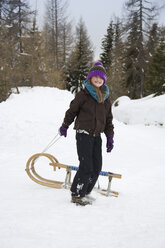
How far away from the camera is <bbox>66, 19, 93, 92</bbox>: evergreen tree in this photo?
30062 mm

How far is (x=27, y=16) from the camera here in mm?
23812

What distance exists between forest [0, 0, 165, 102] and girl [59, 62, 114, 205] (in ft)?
36.1

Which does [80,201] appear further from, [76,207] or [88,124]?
[88,124]

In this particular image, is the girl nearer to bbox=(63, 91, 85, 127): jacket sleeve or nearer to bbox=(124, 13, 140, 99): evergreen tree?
bbox=(63, 91, 85, 127): jacket sleeve

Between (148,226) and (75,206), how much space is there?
0.97 m

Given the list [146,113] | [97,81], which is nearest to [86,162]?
[97,81]

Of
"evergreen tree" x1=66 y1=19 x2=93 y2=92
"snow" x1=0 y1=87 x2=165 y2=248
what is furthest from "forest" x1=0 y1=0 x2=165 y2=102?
"snow" x1=0 y1=87 x2=165 y2=248

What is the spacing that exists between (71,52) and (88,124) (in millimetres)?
31279

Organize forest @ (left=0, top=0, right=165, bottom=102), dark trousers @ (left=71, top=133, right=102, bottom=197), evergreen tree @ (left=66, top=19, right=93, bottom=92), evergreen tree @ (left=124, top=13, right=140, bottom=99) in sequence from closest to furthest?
dark trousers @ (left=71, top=133, right=102, bottom=197) < forest @ (left=0, top=0, right=165, bottom=102) < evergreen tree @ (left=124, top=13, right=140, bottom=99) < evergreen tree @ (left=66, top=19, right=93, bottom=92)

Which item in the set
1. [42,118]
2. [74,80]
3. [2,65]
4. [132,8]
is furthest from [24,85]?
[132,8]

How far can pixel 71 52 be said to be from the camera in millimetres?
31750

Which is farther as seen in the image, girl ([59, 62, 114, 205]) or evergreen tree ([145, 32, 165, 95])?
evergreen tree ([145, 32, 165, 95])

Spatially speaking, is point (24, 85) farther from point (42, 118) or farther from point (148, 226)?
point (148, 226)

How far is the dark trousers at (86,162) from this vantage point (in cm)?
272
